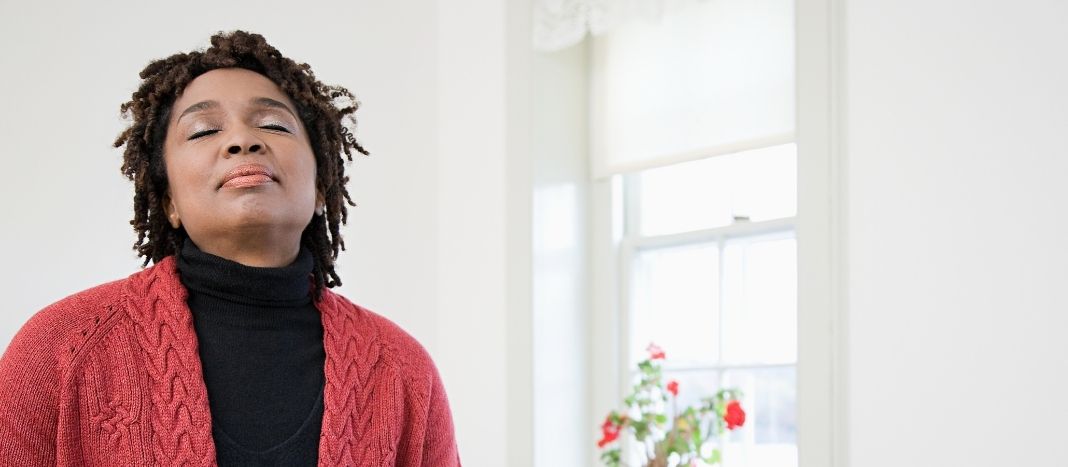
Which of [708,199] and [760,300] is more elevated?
[708,199]

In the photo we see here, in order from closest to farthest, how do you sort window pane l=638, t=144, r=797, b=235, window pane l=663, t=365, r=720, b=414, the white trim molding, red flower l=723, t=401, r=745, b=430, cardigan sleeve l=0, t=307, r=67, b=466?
cardigan sleeve l=0, t=307, r=67, b=466, the white trim molding, red flower l=723, t=401, r=745, b=430, window pane l=638, t=144, r=797, b=235, window pane l=663, t=365, r=720, b=414

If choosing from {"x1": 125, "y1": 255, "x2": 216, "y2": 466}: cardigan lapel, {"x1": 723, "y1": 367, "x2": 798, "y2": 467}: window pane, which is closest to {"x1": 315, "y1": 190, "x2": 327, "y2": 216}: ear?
{"x1": 125, "y1": 255, "x2": 216, "y2": 466}: cardigan lapel

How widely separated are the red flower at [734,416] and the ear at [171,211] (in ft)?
4.40

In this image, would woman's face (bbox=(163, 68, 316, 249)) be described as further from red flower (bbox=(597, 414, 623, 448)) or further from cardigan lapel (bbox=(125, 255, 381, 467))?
red flower (bbox=(597, 414, 623, 448))

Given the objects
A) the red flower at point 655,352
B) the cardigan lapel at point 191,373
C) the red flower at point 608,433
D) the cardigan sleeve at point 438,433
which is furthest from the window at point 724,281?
the cardigan lapel at point 191,373

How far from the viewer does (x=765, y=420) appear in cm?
266

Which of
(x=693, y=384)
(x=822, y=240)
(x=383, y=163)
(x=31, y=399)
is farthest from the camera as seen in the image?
(x=383, y=163)

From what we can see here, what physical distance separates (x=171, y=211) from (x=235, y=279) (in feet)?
0.50

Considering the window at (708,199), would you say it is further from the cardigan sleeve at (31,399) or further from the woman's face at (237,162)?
the cardigan sleeve at (31,399)

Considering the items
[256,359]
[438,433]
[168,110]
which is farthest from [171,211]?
[438,433]

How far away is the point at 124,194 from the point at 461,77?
922 mm

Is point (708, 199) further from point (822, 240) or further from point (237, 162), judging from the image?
point (237, 162)

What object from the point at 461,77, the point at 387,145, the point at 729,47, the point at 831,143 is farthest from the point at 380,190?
the point at 831,143

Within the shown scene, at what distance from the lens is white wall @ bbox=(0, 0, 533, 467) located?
242cm
